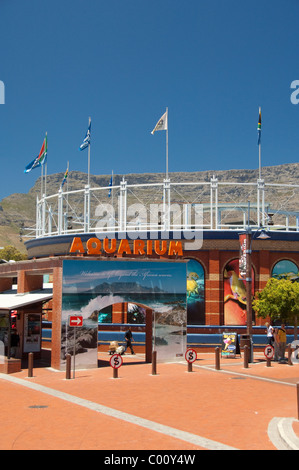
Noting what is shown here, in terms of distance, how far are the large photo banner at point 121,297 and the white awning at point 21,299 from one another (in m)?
2.11

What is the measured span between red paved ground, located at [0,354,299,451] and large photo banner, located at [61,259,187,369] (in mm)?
1751

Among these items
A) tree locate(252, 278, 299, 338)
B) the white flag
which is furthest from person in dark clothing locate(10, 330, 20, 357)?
the white flag

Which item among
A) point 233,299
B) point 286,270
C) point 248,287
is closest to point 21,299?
point 248,287

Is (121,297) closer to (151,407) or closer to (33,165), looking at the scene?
(151,407)

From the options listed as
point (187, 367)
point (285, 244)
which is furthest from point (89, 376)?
point (285, 244)

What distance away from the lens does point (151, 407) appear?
17344 millimetres

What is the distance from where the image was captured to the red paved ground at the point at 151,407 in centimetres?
1295

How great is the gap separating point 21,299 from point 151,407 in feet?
45.5

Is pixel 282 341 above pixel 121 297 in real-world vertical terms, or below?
below

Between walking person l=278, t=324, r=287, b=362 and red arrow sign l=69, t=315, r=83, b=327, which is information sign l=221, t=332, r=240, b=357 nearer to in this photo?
walking person l=278, t=324, r=287, b=362

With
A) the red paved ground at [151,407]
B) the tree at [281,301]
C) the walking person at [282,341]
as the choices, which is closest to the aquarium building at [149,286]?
the tree at [281,301]
